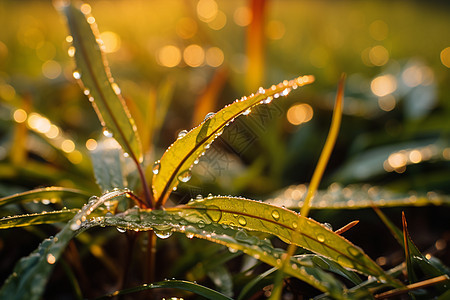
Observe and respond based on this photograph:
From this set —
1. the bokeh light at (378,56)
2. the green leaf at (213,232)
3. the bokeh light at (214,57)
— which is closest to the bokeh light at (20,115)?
the green leaf at (213,232)

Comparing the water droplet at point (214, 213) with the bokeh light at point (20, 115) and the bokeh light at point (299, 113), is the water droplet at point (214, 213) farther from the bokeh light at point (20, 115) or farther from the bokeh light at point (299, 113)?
the bokeh light at point (299, 113)

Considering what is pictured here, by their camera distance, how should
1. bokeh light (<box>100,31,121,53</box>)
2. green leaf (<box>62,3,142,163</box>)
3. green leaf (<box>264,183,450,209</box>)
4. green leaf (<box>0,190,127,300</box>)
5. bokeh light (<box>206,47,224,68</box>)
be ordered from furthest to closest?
bokeh light (<box>100,31,121,53</box>) < bokeh light (<box>206,47,224,68</box>) < green leaf (<box>264,183,450,209</box>) < green leaf (<box>62,3,142,163</box>) < green leaf (<box>0,190,127,300</box>)

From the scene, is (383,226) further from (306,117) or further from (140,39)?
(140,39)

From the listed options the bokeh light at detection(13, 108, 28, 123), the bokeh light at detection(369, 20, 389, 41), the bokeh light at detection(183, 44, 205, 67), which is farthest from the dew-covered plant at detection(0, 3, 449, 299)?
the bokeh light at detection(369, 20, 389, 41)

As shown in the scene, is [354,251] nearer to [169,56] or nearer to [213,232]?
[213,232]

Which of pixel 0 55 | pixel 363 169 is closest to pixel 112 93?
pixel 363 169

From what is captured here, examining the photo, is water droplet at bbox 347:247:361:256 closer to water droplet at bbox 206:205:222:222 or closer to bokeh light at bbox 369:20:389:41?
water droplet at bbox 206:205:222:222
